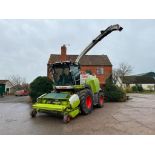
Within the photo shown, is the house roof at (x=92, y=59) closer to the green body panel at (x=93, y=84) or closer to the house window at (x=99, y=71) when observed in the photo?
the house window at (x=99, y=71)

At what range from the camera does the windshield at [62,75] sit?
1081 centimetres

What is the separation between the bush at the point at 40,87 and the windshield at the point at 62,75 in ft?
16.5

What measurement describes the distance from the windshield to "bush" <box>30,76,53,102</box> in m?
5.04

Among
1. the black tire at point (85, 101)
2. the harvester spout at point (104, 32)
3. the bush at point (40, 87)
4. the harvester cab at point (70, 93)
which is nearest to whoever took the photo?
the harvester cab at point (70, 93)

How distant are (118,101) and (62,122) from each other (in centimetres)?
1065

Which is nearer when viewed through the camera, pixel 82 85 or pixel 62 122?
pixel 62 122

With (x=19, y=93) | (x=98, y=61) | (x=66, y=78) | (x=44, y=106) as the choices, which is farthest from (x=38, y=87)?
(x=19, y=93)

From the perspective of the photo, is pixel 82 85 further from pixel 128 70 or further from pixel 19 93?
pixel 128 70

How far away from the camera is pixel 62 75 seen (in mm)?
11039

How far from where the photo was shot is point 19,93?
35.2 m

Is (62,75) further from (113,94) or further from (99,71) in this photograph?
(99,71)

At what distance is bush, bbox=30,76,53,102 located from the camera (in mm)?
16016

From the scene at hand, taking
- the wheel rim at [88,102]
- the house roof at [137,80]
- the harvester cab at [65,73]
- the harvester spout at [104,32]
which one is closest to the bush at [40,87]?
the harvester spout at [104,32]

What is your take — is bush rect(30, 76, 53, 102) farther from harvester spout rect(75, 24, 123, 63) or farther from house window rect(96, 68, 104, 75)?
house window rect(96, 68, 104, 75)
